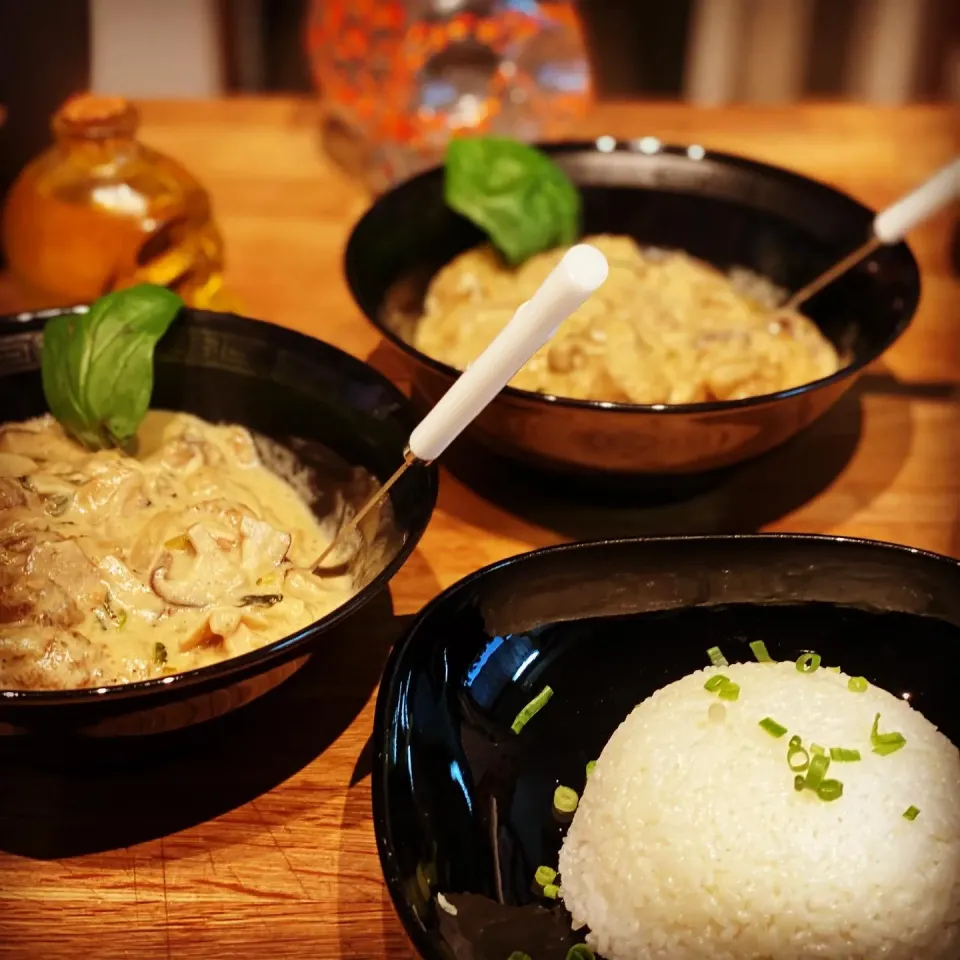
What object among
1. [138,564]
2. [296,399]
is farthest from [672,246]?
[138,564]

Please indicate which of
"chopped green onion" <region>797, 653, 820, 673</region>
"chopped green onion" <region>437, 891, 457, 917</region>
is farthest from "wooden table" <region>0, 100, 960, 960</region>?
"chopped green onion" <region>797, 653, 820, 673</region>

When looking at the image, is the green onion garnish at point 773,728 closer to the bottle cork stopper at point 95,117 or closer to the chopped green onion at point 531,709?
the chopped green onion at point 531,709

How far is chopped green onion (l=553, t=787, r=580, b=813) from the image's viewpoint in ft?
4.38

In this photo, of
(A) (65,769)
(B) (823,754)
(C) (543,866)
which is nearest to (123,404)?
Result: (A) (65,769)

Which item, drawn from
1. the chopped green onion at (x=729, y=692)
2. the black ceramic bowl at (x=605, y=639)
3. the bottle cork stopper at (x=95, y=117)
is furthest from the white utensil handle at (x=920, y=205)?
the bottle cork stopper at (x=95, y=117)

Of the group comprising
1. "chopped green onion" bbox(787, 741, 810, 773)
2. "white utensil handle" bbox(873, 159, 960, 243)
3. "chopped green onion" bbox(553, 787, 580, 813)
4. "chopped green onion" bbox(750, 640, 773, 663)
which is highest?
"white utensil handle" bbox(873, 159, 960, 243)

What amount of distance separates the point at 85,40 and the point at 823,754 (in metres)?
2.02

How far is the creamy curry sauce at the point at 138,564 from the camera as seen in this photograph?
52.9 inches

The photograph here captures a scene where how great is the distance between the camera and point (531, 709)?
55.1 inches

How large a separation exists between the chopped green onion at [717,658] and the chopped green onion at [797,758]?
19 cm

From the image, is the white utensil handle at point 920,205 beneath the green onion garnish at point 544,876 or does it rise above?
above

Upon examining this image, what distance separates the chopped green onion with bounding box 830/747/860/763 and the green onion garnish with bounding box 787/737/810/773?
3 centimetres

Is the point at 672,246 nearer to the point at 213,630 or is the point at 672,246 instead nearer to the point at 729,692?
the point at 729,692

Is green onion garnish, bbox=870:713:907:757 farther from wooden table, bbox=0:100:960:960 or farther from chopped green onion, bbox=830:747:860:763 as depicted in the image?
wooden table, bbox=0:100:960:960
